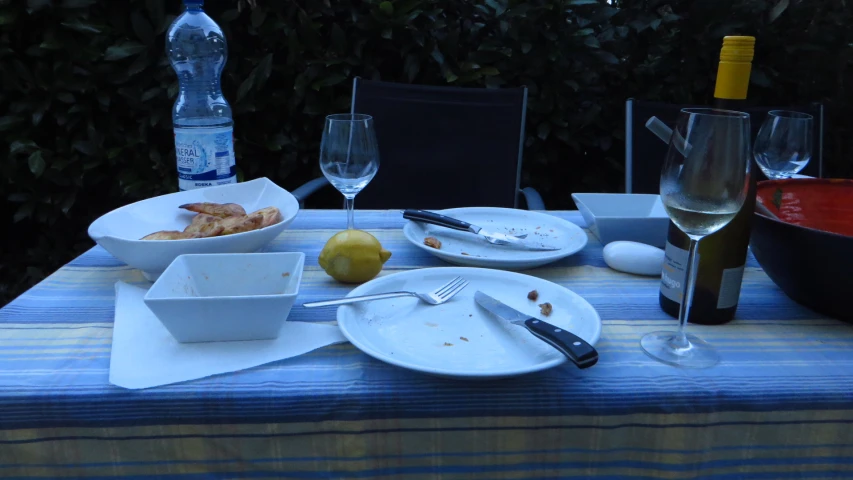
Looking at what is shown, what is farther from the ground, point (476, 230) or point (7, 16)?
point (7, 16)

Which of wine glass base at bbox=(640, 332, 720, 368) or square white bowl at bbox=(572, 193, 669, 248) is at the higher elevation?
square white bowl at bbox=(572, 193, 669, 248)

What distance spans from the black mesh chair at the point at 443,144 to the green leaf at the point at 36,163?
1088 millimetres

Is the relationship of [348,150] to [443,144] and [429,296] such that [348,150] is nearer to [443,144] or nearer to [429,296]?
[429,296]

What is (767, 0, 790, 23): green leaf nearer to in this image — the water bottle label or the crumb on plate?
the crumb on plate

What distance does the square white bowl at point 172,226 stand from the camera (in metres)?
0.79

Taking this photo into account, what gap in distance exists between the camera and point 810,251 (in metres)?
0.69

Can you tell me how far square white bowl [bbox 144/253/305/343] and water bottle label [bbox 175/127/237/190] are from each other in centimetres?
36

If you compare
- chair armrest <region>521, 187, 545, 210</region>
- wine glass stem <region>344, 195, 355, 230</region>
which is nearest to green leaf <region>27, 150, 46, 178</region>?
wine glass stem <region>344, 195, 355, 230</region>

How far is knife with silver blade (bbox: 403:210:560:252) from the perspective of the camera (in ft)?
3.17

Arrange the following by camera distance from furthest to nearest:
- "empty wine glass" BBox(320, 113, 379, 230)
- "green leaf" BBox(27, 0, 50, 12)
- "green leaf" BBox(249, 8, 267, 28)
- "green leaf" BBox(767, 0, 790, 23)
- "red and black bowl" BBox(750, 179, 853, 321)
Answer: "green leaf" BBox(767, 0, 790, 23)
"green leaf" BBox(249, 8, 267, 28)
"green leaf" BBox(27, 0, 50, 12)
"empty wine glass" BBox(320, 113, 379, 230)
"red and black bowl" BBox(750, 179, 853, 321)

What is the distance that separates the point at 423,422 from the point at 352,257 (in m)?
0.30

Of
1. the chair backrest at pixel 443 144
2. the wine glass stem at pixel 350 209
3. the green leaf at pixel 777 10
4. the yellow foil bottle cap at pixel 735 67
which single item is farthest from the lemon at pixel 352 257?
the green leaf at pixel 777 10

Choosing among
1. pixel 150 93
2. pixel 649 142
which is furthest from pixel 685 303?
pixel 150 93

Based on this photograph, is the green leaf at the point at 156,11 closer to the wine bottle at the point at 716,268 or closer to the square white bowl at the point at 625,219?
the square white bowl at the point at 625,219
